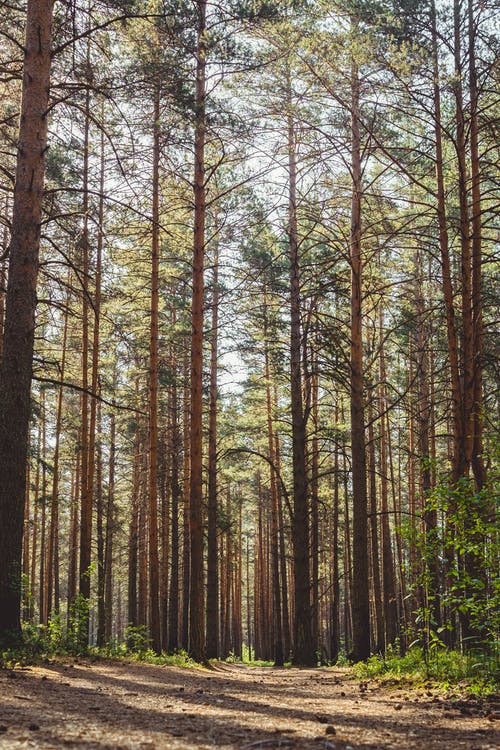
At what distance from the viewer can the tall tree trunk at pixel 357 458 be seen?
12.3 meters

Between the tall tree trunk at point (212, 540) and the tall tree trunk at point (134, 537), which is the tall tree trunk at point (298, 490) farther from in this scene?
the tall tree trunk at point (134, 537)

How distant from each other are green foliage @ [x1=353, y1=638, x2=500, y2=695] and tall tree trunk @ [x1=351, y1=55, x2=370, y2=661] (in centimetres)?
147

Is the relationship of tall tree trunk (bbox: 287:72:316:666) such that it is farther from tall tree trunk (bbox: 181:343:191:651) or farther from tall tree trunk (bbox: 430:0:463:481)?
tall tree trunk (bbox: 181:343:191:651)

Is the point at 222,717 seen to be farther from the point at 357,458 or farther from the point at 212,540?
the point at 212,540

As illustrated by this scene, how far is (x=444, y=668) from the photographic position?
25.0ft

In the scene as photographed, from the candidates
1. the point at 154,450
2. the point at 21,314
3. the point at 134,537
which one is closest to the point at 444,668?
the point at 21,314

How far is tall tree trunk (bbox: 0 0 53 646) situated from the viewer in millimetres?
7371

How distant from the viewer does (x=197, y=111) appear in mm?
11156

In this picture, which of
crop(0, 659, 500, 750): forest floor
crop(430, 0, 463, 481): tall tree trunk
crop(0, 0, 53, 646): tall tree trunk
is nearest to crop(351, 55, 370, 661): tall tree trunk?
crop(430, 0, 463, 481): tall tree trunk

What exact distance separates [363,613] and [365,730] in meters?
8.57

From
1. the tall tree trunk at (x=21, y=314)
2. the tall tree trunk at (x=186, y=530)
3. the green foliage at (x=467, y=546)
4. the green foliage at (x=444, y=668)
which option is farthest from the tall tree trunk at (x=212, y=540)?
the green foliage at (x=467, y=546)

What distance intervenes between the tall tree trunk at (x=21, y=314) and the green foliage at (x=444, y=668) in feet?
16.6

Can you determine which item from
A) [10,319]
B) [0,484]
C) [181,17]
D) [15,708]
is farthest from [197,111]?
[15,708]

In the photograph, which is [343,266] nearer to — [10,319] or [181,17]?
[181,17]
